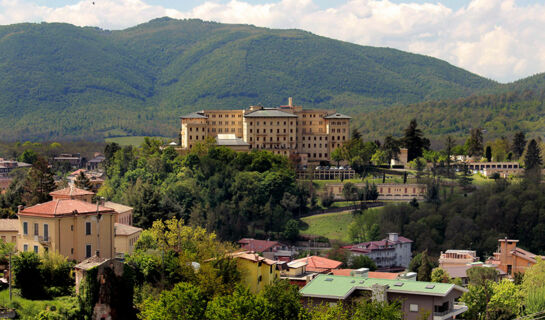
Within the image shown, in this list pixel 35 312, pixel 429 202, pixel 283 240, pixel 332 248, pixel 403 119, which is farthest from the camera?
pixel 403 119

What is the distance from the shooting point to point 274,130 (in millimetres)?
107875

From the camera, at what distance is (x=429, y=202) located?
321ft

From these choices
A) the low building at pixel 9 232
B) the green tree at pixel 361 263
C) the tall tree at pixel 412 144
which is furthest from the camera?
the tall tree at pixel 412 144

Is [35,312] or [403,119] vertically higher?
[403,119]

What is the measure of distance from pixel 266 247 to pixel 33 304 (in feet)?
142

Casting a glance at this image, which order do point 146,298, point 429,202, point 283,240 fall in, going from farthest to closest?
point 429,202 → point 283,240 → point 146,298

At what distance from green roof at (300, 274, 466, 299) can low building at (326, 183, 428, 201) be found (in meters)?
59.8

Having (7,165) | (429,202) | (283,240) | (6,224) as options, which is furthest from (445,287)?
(7,165)

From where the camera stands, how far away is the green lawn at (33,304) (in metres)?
36.4

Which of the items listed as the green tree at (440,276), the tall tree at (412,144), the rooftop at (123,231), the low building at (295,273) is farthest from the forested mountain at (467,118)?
the rooftop at (123,231)

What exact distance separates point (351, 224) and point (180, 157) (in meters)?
22.8

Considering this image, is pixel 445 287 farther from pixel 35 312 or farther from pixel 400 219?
pixel 400 219

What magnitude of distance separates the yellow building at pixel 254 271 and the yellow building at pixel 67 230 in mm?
6515

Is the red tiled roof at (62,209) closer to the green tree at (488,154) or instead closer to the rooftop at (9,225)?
the rooftop at (9,225)
